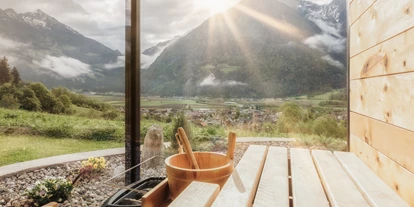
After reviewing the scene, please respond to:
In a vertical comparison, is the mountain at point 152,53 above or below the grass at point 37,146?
above

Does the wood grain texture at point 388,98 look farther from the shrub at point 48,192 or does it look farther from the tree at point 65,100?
the tree at point 65,100

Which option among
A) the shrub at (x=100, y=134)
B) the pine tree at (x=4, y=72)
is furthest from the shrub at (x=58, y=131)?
the pine tree at (x=4, y=72)

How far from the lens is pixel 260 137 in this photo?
3.43 m

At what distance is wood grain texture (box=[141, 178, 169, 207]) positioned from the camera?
684 millimetres

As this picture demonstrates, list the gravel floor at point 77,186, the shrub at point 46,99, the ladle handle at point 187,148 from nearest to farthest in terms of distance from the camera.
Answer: the ladle handle at point 187,148
the gravel floor at point 77,186
the shrub at point 46,99

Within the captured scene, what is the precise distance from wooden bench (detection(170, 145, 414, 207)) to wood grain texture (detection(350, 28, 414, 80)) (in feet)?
1.33

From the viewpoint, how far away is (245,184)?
792 millimetres

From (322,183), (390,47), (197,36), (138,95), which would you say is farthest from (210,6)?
(322,183)

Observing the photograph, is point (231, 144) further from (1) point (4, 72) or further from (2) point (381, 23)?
(1) point (4, 72)

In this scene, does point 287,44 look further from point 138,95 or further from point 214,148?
point 138,95

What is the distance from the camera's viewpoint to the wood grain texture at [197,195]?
0.62m

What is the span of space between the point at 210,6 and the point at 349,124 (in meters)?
2.64

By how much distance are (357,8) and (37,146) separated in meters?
3.09

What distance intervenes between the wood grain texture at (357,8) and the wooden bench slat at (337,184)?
30.0 inches
